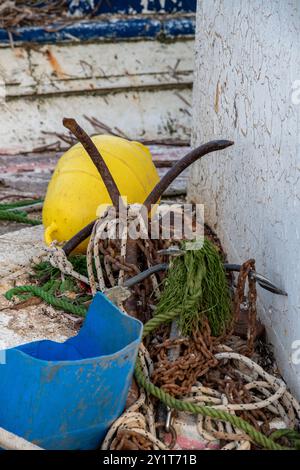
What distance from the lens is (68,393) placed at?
8.79 ft

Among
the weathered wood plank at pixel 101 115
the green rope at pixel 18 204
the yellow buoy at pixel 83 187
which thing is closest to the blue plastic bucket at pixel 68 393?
the yellow buoy at pixel 83 187

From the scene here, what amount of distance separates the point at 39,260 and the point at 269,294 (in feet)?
4.05

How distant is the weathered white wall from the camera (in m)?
3.06

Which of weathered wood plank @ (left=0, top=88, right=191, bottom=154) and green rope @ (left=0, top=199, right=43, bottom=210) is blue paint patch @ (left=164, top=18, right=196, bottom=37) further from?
green rope @ (left=0, top=199, right=43, bottom=210)

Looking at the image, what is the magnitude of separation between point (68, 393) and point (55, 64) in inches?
147

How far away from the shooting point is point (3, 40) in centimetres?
588

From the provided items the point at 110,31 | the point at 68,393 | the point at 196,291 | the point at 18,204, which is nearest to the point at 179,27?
the point at 110,31

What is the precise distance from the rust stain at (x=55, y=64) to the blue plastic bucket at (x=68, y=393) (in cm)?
341

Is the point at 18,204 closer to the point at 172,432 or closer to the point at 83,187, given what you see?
the point at 83,187

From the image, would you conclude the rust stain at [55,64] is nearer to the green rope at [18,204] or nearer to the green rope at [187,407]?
the green rope at [18,204]

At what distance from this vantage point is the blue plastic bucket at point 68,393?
2654 millimetres

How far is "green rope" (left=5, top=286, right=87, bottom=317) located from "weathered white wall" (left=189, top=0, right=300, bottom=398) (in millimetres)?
742

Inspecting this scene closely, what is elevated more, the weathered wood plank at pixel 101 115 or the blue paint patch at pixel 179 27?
the blue paint patch at pixel 179 27
